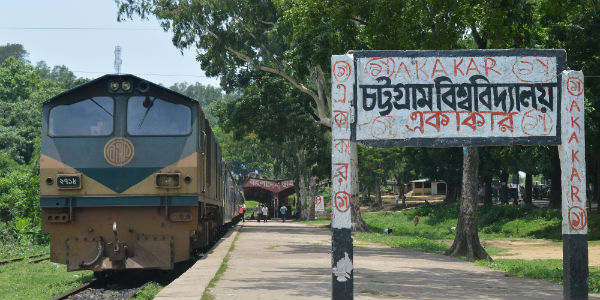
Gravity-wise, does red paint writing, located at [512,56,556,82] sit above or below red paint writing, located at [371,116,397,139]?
above

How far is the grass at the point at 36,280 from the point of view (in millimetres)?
12164

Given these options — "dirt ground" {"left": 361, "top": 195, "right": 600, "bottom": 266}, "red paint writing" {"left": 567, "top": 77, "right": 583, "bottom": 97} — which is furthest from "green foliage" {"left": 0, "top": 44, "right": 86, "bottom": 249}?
"red paint writing" {"left": 567, "top": 77, "right": 583, "bottom": 97}

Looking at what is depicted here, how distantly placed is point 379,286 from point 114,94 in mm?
5993

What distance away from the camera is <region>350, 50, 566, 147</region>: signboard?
774 cm

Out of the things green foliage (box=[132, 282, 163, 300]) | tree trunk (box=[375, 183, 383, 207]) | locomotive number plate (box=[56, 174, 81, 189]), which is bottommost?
green foliage (box=[132, 282, 163, 300])

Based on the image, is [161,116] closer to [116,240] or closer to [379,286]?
[116,240]

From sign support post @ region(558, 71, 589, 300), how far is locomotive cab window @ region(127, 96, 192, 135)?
7.02 metres

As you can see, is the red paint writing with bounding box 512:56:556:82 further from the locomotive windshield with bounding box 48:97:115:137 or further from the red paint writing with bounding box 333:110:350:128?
the locomotive windshield with bounding box 48:97:115:137

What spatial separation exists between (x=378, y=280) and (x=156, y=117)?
5.00 meters

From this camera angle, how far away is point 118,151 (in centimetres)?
1259

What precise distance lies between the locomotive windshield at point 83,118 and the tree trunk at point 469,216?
9.21 meters

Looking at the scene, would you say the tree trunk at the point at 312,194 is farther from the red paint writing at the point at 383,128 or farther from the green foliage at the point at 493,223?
the red paint writing at the point at 383,128

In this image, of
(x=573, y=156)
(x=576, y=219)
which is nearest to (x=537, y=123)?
(x=573, y=156)

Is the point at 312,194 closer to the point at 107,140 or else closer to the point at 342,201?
the point at 107,140
